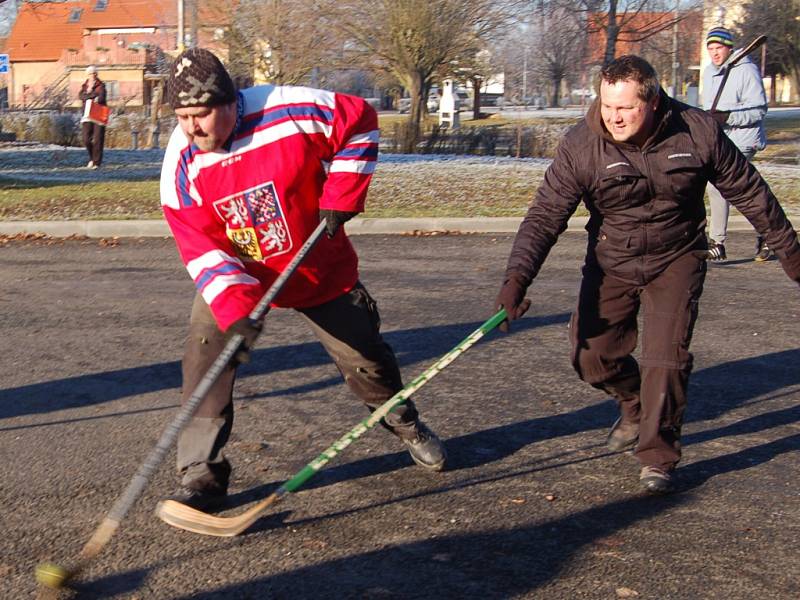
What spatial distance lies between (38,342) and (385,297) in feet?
8.74

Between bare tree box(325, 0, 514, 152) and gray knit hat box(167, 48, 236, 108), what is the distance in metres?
27.3

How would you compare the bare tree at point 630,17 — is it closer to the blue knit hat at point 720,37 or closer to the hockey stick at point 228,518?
the blue knit hat at point 720,37

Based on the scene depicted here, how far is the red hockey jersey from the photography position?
13.0 feet

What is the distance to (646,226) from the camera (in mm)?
4488

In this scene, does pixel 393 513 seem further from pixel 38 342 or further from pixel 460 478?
pixel 38 342

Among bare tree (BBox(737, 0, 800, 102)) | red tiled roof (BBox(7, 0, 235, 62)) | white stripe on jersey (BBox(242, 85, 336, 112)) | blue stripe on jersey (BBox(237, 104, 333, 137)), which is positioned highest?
red tiled roof (BBox(7, 0, 235, 62))

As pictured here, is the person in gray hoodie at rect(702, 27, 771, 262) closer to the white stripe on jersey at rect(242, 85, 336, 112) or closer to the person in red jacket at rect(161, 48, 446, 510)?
the person in red jacket at rect(161, 48, 446, 510)

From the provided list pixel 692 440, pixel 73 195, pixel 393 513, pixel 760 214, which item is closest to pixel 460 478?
pixel 393 513

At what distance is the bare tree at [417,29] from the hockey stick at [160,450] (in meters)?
27.3

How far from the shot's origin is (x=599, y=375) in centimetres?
478

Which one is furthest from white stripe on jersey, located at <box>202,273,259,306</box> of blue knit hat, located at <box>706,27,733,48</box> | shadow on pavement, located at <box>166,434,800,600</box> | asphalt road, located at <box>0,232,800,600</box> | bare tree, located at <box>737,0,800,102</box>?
bare tree, located at <box>737,0,800,102</box>

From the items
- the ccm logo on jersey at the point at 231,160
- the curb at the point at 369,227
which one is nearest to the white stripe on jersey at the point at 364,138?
the ccm logo on jersey at the point at 231,160

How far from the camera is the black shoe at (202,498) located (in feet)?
13.8

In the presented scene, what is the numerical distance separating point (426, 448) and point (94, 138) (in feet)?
51.1
